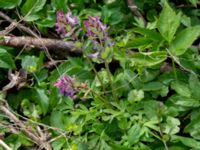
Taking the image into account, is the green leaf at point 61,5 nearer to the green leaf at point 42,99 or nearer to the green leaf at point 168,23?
the green leaf at point 42,99

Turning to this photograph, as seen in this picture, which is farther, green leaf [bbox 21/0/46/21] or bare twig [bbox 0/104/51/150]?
green leaf [bbox 21/0/46/21]

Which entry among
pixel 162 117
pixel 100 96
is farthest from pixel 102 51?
pixel 162 117

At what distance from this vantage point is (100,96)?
1.53 meters

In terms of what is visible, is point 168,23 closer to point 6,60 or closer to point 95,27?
point 95,27

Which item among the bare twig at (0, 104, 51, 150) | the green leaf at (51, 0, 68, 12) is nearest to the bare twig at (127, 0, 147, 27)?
the green leaf at (51, 0, 68, 12)

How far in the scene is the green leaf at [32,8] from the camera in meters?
1.77

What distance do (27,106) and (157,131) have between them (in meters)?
0.51

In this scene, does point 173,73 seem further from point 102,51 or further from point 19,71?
point 19,71

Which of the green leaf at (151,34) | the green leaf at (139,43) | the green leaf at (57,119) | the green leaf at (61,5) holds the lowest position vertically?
the green leaf at (57,119)

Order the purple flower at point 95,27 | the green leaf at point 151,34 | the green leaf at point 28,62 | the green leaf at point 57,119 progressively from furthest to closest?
the green leaf at point 28,62 → the green leaf at point 57,119 → the green leaf at point 151,34 → the purple flower at point 95,27

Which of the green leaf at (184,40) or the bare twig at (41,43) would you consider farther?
the bare twig at (41,43)

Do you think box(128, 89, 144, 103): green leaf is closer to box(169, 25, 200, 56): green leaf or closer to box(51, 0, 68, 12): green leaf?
box(169, 25, 200, 56): green leaf

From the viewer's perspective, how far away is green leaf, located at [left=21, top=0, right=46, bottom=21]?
177 centimetres

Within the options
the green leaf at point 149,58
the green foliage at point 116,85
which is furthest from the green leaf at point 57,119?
the green leaf at point 149,58
